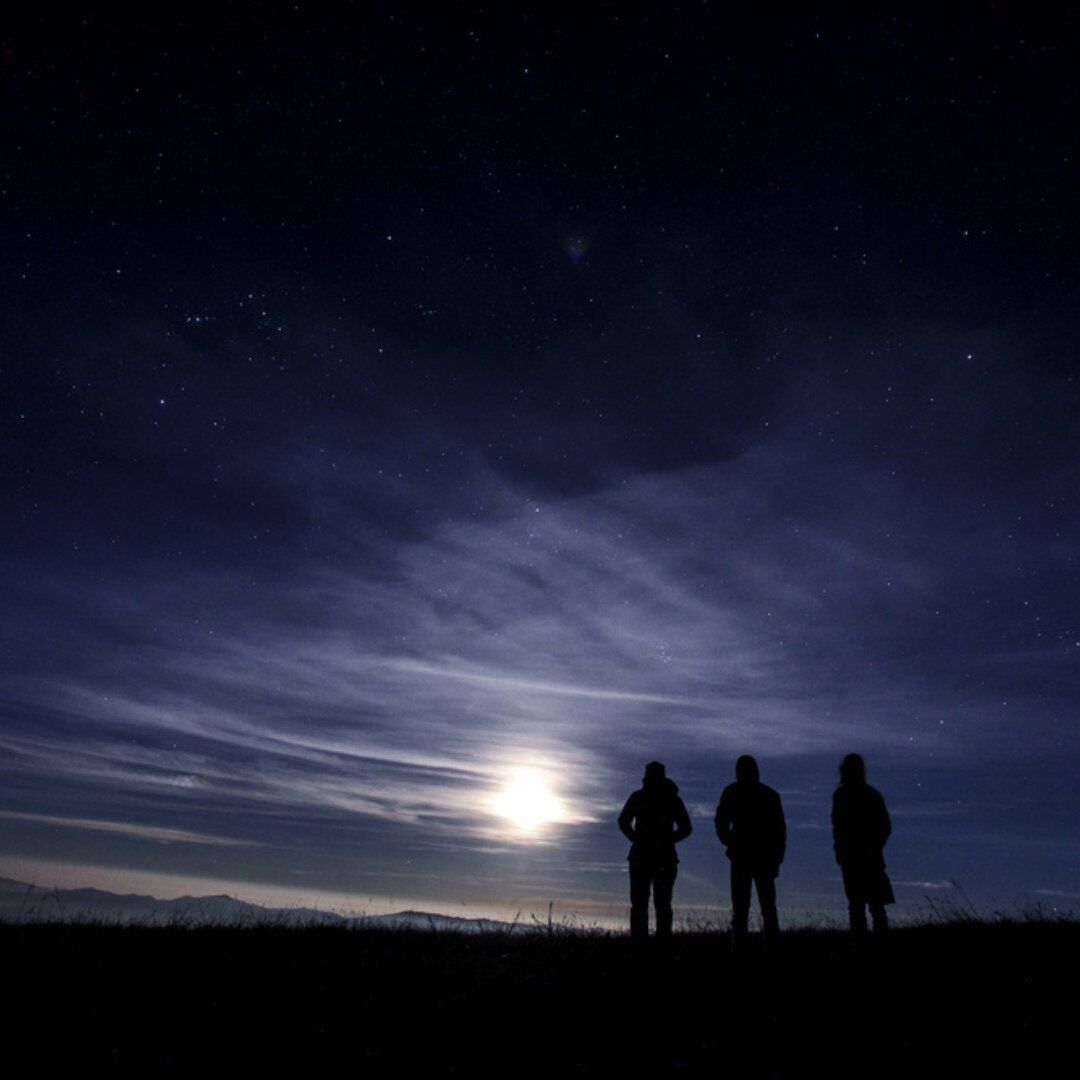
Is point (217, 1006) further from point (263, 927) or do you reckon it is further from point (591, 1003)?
point (263, 927)

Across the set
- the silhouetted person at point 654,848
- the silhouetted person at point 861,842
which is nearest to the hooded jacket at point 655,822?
the silhouetted person at point 654,848

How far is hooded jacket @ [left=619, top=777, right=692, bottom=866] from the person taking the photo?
995cm

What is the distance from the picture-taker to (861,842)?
30.7 feet

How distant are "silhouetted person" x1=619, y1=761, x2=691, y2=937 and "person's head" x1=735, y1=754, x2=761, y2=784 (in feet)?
3.24

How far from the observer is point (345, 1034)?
590 centimetres

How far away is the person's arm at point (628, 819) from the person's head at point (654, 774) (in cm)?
33

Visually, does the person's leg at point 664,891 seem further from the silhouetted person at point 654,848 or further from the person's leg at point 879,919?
the person's leg at point 879,919

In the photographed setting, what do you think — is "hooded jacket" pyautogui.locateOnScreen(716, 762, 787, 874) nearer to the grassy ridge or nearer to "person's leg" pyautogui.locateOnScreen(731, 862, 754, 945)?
"person's leg" pyautogui.locateOnScreen(731, 862, 754, 945)

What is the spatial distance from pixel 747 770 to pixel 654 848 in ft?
5.39

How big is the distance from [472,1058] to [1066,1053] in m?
4.14

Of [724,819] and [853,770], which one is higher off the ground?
[853,770]

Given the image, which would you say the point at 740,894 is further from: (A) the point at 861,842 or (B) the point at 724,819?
(A) the point at 861,842

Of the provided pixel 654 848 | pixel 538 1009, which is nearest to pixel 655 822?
pixel 654 848

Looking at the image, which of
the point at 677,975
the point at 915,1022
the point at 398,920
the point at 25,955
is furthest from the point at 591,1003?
the point at 398,920
